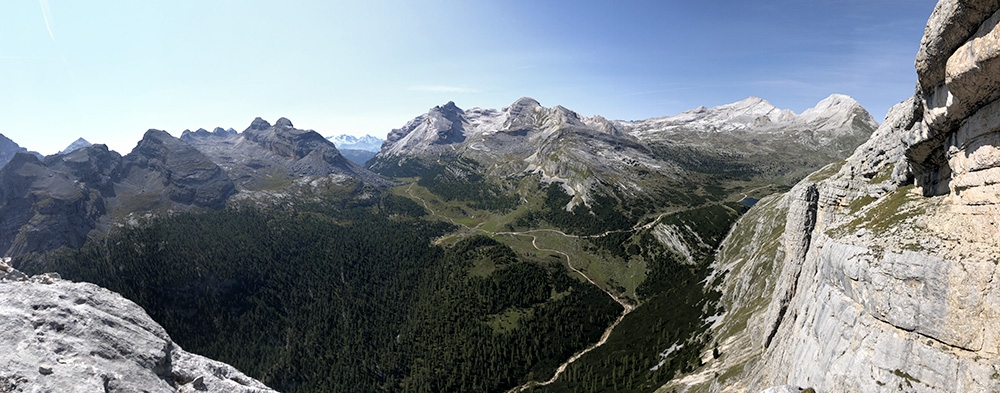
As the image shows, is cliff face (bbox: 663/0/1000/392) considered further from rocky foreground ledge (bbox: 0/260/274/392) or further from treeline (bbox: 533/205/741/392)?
treeline (bbox: 533/205/741/392)

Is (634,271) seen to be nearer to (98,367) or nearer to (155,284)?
(98,367)

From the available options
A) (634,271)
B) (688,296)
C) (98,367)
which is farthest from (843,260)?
(634,271)

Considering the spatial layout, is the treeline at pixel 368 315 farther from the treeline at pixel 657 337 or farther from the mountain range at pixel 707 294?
the treeline at pixel 657 337

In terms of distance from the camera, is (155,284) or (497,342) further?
(155,284)

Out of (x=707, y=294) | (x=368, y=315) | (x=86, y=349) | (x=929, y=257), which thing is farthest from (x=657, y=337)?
(x=368, y=315)

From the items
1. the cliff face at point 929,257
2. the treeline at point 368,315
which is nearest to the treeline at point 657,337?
the treeline at point 368,315
